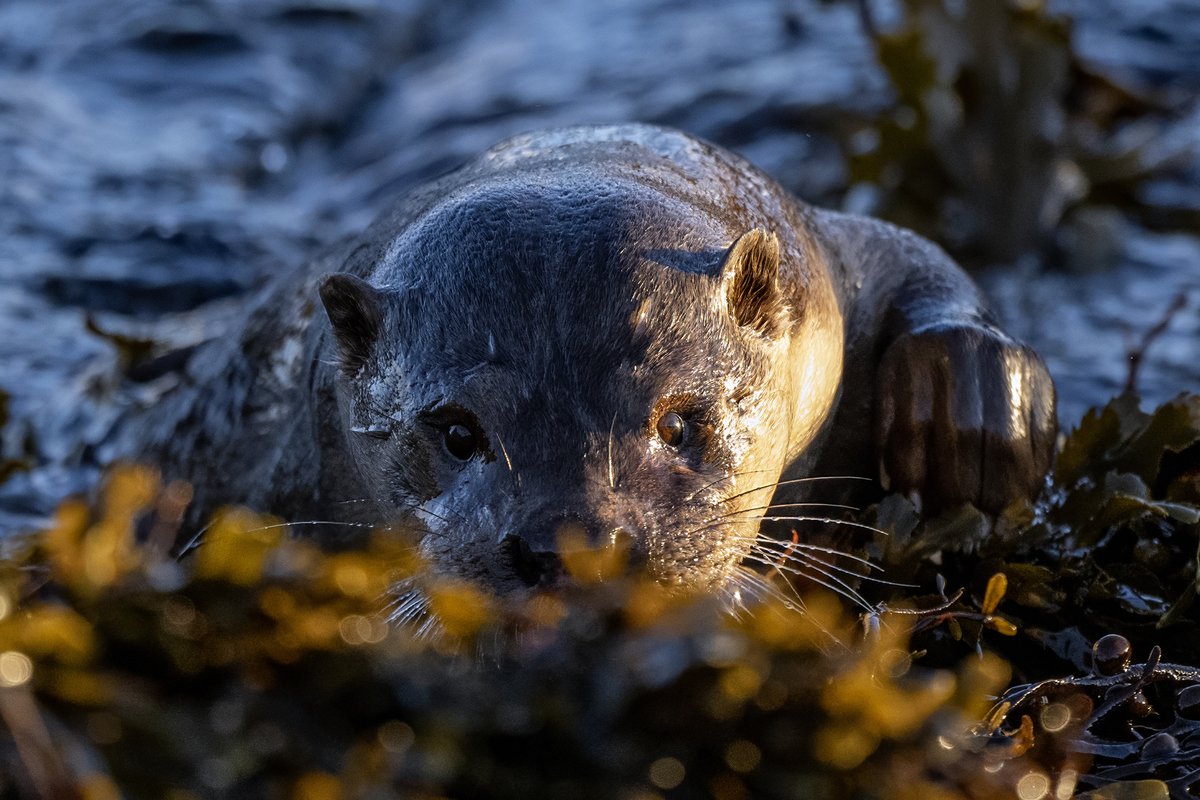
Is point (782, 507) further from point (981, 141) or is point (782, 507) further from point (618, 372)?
point (981, 141)

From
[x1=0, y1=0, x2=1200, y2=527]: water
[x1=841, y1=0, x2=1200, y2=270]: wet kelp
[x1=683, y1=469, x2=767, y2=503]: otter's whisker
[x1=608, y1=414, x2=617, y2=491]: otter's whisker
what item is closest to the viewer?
[x1=608, y1=414, x2=617, y2=491]: otter's whisker

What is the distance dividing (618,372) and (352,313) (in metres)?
0.64

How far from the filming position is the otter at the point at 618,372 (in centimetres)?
286

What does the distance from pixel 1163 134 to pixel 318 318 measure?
5.17 metres

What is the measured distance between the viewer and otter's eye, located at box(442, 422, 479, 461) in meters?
2.97

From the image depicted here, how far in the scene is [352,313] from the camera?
3207 mm

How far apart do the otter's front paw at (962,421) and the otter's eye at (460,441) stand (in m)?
1.18

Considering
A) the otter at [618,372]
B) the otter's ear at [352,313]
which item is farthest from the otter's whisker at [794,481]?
the otter's ear at [352,313]

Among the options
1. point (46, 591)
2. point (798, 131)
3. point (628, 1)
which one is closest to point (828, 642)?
point (46, 591)

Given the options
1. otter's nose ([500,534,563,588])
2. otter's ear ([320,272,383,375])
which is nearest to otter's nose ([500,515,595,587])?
otter's nose ([500,534,563,588])

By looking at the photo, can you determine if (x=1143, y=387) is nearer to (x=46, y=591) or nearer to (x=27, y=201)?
(x=46, y=591)

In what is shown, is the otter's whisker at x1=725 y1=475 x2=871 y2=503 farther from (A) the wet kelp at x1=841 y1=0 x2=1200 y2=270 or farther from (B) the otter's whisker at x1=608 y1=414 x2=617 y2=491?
(A) the wet kelp at x1=841 y1=0 x2=1200 y2=270

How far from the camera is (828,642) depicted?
118 inches

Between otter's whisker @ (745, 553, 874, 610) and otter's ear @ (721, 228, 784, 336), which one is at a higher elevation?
otter's ear @ (721, 228, 784, 336)
